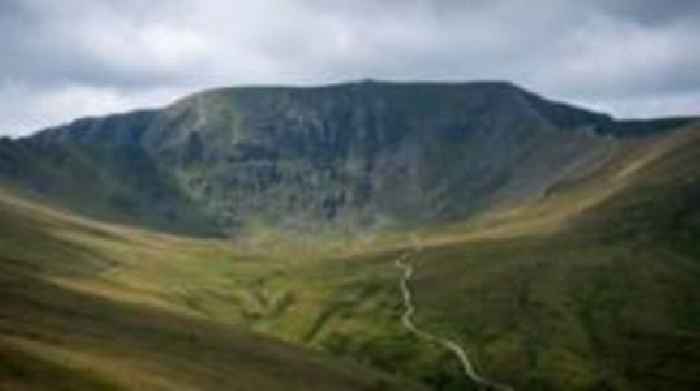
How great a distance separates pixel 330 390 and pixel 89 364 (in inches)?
2598

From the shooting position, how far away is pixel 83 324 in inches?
7510

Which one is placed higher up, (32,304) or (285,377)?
(32,304)

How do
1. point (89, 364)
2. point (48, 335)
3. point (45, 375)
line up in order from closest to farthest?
1. point (45, 375)
2. point (89, 364)
3. point (48, 335)

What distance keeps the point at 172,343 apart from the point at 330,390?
2680 cm

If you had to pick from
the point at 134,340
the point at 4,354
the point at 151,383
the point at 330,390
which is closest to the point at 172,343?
the point at 134,340

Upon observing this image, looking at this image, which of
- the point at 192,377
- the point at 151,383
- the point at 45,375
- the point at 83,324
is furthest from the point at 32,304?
the point at 45,375

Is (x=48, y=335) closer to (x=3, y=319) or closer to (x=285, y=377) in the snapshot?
(x=3, y=319)

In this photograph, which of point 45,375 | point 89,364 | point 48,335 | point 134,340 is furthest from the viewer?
point 134,340

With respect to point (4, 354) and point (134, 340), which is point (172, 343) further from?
point (4, 354)

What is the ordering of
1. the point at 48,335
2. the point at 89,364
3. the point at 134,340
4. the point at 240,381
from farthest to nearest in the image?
the point at 134,340 → the point at 240,381 → the point at 48,335 → the point at 89,364

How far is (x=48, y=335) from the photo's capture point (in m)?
162

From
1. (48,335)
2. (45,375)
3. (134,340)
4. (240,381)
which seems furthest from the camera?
(134,340)

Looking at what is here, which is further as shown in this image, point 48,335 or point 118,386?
point 48,335

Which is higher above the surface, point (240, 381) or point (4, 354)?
point (4, 354)
